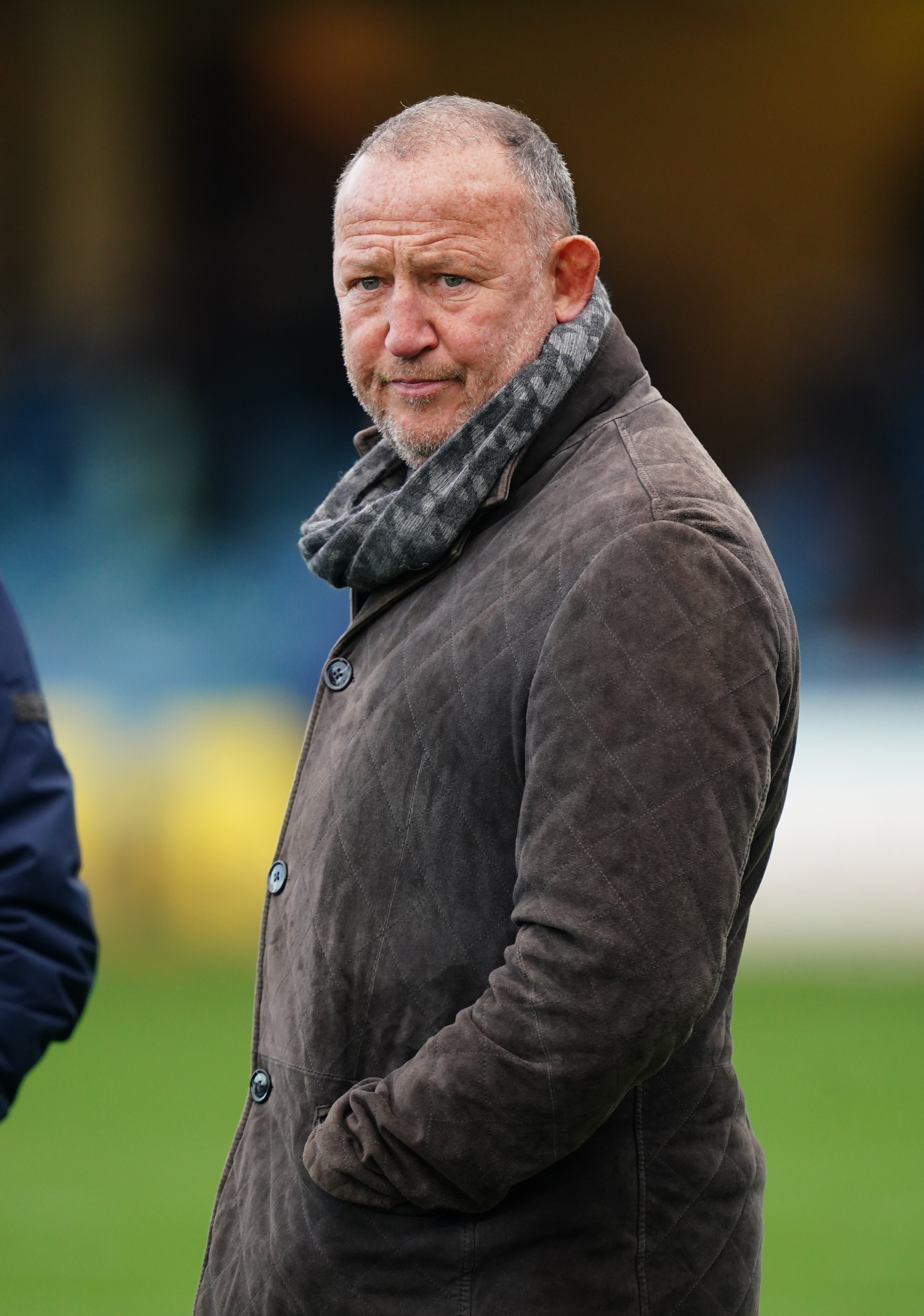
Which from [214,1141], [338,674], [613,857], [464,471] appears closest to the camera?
[613,857]

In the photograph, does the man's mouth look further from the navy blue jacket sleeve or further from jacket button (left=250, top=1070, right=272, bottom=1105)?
jacket button (left=250, top=1070, right=272, bottom=1105)

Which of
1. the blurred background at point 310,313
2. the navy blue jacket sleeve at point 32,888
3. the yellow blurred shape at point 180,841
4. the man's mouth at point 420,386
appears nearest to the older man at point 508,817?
the man's mouth at point 420,386

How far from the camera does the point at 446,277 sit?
1850 millimetres

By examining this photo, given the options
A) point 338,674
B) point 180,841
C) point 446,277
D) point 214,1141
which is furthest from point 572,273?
point 180,841

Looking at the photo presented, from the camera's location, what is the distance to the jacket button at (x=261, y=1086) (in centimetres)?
189

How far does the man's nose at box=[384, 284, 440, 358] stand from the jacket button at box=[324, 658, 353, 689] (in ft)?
1.13

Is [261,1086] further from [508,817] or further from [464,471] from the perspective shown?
[464,471]

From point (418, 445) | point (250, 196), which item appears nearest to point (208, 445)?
point (250, 196)

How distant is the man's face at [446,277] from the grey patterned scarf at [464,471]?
4 cm

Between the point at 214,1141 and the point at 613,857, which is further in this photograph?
the point at 214,1141

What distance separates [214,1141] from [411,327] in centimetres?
348

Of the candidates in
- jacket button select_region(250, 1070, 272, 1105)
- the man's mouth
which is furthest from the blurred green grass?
the man's mouth

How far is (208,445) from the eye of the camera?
8.83m

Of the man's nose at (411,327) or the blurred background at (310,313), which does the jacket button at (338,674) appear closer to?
the man's nose at (411,327)
